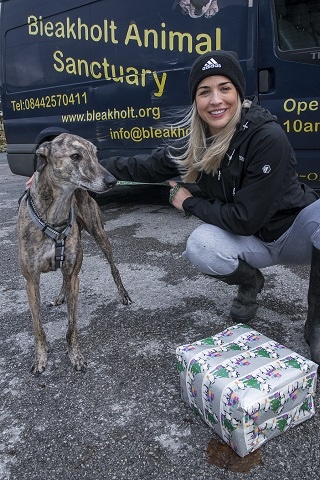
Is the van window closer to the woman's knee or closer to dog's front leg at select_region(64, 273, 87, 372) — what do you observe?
the woman's knee

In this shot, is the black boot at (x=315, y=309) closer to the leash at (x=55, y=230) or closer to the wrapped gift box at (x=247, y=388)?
the wrapped gift box at (x=247, y=388)

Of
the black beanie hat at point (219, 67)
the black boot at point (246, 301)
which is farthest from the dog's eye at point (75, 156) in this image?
the black boot at point (246, 301)

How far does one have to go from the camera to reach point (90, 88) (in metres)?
5.40

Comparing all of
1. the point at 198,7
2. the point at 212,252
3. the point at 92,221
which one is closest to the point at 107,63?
the point at 198,7

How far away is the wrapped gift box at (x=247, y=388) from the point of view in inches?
65.9

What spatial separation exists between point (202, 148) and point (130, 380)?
50.8 inches

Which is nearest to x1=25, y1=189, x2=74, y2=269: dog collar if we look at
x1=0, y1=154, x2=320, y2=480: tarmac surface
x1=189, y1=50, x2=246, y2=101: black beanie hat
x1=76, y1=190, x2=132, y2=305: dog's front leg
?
x1=76, y1=190, x2=132, y2=305: dog's front leg

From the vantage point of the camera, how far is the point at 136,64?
4.91 metres

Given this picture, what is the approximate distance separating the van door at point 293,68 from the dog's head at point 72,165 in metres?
2.33

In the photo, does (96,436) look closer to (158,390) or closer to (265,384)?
(158,390)

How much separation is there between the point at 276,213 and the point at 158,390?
112 cm

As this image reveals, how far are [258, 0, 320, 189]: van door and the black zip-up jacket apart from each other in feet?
5.71

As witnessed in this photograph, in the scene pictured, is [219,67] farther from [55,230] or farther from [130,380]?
[130,380]

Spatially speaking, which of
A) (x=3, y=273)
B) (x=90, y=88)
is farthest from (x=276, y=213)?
(x=90, y=88)
